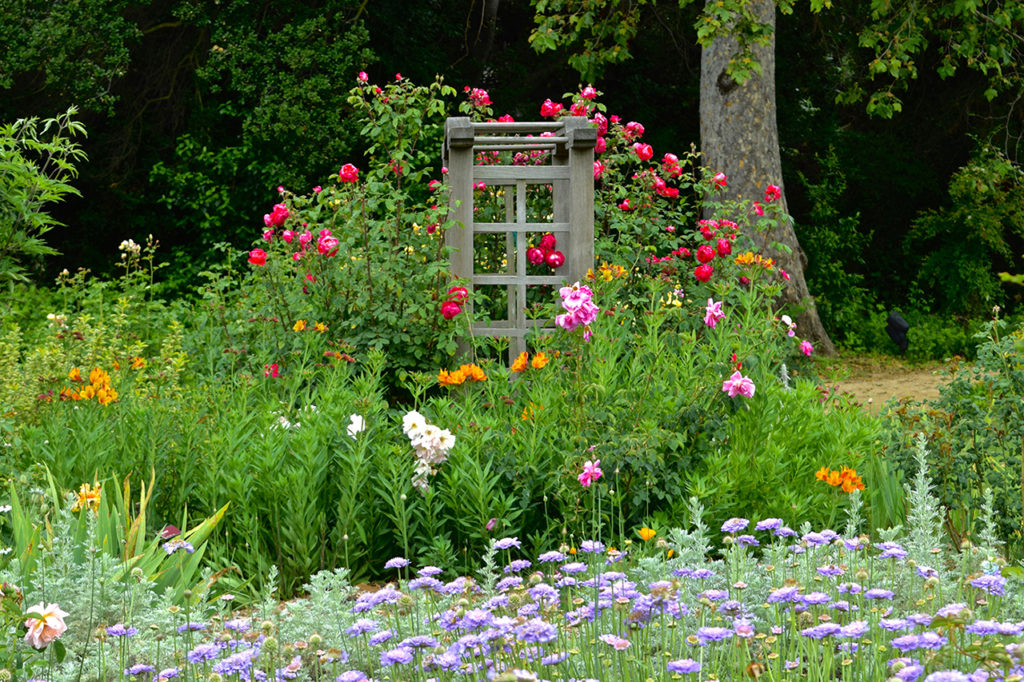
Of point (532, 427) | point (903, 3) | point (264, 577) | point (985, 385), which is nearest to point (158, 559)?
point (264, 577)

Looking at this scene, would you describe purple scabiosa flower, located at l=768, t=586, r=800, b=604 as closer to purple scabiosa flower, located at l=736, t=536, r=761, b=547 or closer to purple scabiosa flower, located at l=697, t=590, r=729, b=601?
purple scabiosa flower, located at l=697, t=590, r=729, b=601

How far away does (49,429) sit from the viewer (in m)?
4.10

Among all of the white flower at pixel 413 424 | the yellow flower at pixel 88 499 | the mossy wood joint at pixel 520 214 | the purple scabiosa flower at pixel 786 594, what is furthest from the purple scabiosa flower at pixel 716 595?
the mossy wood joint at pixel 520 214

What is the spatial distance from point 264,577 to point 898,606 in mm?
2088

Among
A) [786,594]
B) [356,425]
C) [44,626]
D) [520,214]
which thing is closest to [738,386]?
[356,425]

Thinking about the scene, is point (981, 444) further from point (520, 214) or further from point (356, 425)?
point (520, 214)

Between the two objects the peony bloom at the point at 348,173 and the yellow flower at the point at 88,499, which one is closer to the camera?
the yellow flower at the point at 88,499

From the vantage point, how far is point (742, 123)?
33.5ft

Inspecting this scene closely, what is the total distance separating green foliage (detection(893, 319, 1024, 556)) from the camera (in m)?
3.58

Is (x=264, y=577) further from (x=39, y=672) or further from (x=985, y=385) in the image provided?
(x=985, y=385)

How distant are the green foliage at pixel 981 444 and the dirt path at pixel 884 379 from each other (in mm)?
4169

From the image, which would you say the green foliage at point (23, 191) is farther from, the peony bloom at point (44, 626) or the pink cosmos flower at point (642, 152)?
the peony bloom at point (44, 626)

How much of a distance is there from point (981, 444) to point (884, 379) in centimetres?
713

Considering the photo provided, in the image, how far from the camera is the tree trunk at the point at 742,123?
1012 cm
